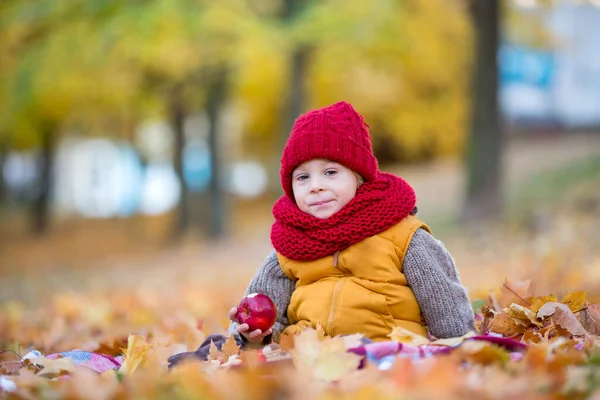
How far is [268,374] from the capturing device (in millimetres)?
2236

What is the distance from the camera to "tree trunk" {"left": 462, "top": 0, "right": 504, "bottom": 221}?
451 inches

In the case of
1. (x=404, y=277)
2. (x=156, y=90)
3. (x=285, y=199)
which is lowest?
(x=404, y=277)

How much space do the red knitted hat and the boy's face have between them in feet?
0.12

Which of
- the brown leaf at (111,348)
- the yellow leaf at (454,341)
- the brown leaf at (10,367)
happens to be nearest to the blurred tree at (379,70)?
the brown leaf at (111,348)

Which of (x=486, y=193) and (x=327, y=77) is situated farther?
(x=327, y=77)

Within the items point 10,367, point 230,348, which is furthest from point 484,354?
point 10,367

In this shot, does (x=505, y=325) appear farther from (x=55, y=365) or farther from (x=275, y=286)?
(x=55, y=365)

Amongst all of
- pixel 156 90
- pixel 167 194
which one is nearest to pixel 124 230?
pixel 156 90

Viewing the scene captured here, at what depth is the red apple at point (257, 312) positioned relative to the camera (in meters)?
2.97

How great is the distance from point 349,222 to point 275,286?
454 millimetres

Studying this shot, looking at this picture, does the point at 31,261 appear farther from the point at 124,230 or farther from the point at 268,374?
the point at 268,374

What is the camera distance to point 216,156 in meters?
17.5

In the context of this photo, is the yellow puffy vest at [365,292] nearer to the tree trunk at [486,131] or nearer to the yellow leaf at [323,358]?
the yellow leaf at [323,358]

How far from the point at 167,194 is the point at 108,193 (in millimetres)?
4826
